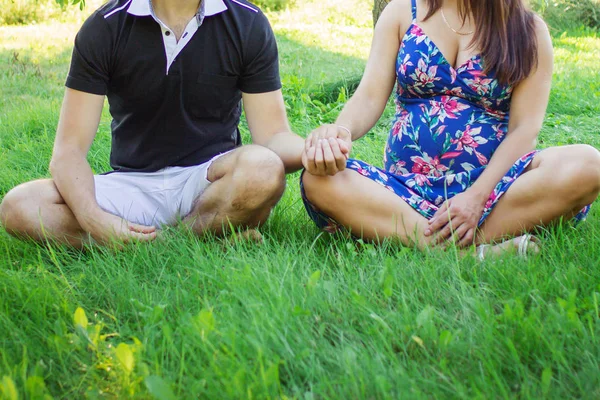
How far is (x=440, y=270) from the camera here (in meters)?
2.29

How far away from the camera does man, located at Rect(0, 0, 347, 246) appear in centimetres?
265

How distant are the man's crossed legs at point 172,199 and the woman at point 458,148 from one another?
0.61 feet

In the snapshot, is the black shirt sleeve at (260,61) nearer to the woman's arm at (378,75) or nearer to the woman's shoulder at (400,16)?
the woman's arm at (378,75)

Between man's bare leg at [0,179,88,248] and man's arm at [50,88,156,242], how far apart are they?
0.06 metres

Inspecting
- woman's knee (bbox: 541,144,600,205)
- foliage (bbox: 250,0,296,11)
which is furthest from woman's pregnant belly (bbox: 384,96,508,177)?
foliage (bbox: 250,0,296,11)

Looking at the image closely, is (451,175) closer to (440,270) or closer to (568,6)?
(440,270)

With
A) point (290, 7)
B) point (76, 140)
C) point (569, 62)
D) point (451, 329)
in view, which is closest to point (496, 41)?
point (451, 329)

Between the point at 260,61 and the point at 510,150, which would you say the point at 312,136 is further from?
the point at 510,150

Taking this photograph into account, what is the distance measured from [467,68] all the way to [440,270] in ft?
2.68

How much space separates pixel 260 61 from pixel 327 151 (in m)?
0.57

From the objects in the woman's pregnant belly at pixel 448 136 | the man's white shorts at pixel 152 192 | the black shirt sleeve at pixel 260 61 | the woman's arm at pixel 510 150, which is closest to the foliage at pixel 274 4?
the black shirt sleeve at pixel 260 61

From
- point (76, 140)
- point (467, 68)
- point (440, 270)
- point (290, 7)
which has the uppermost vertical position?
point (467, 68)

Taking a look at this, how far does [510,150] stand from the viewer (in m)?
2.57

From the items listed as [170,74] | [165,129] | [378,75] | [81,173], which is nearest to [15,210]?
[81,173]
